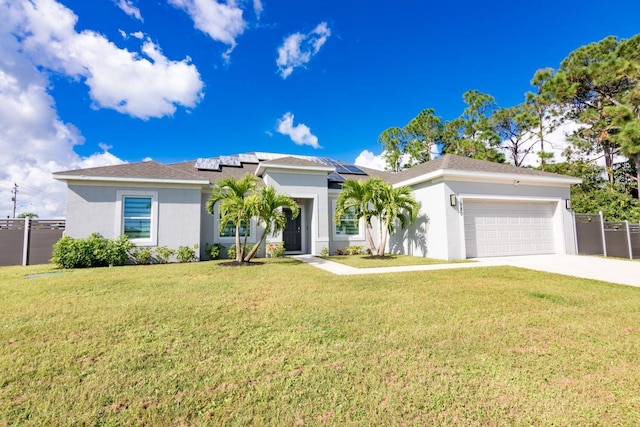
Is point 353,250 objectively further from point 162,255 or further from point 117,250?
point 117,250

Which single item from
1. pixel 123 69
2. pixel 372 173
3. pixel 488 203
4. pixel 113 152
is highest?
pixel 123 69

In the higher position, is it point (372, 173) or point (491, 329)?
point (372, 173)

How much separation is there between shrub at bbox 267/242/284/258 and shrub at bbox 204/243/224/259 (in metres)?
2.20

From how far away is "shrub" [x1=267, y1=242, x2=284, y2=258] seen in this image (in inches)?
505

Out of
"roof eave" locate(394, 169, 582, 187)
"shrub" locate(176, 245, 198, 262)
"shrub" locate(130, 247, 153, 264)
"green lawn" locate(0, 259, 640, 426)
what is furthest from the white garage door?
"shrub" locate(130, 247, 153, 264)

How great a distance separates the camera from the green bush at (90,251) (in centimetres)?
979

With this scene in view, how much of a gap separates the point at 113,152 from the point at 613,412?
24.6m

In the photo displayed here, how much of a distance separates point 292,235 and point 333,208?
263 centimetres

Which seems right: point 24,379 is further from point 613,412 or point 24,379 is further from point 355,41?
point 355,41

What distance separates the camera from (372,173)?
1867cm

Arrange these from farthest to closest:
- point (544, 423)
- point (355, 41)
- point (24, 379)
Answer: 1. point (355, 41)
2. point (24, 379)
3. point (544, 423)

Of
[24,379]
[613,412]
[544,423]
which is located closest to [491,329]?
[613,412]

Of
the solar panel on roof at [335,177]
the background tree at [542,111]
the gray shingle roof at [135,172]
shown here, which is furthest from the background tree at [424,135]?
the gray shingle roof at [135,172]

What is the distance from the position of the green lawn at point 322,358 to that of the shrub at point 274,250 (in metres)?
6.90
